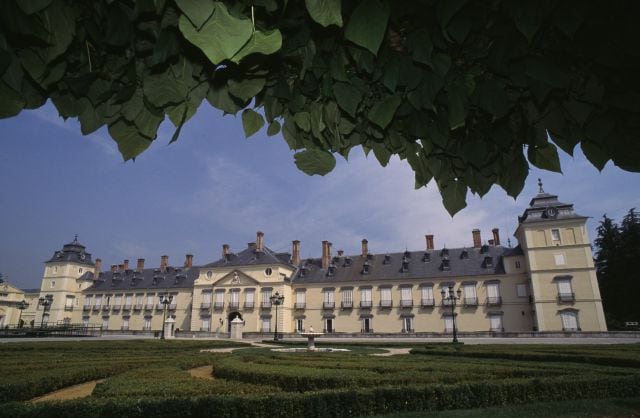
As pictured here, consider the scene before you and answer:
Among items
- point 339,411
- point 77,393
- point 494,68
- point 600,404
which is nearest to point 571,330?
point 600,404

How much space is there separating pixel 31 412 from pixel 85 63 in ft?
23.0

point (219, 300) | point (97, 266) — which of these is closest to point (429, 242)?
point (219, 300)

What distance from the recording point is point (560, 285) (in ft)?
116

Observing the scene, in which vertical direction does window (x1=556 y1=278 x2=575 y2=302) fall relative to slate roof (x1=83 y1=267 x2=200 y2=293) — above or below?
below

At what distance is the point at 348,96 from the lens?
1846 millimetres

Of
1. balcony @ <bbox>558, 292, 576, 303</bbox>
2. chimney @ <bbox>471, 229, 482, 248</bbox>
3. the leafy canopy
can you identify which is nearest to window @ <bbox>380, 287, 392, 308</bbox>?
chimney @ <bbox>471, 229, 482, 248</bbox>

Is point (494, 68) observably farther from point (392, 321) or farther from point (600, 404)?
point (392, 321)

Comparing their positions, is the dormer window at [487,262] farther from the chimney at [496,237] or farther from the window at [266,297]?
the window at [266,297]

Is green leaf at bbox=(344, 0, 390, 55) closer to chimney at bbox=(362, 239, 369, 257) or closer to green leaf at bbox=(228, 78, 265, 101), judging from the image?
green leaf at bbox=(228, 78, 265, 101)

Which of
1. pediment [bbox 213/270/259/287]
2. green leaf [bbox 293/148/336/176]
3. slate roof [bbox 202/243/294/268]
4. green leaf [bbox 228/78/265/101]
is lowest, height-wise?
green leaf [bbox 293/148/336/176]

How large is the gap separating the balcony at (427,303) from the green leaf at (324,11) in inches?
1653

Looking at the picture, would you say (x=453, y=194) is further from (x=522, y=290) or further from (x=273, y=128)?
(x=522, y=290)

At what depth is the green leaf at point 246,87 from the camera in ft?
5.15

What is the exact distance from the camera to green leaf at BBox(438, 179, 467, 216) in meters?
2.31
